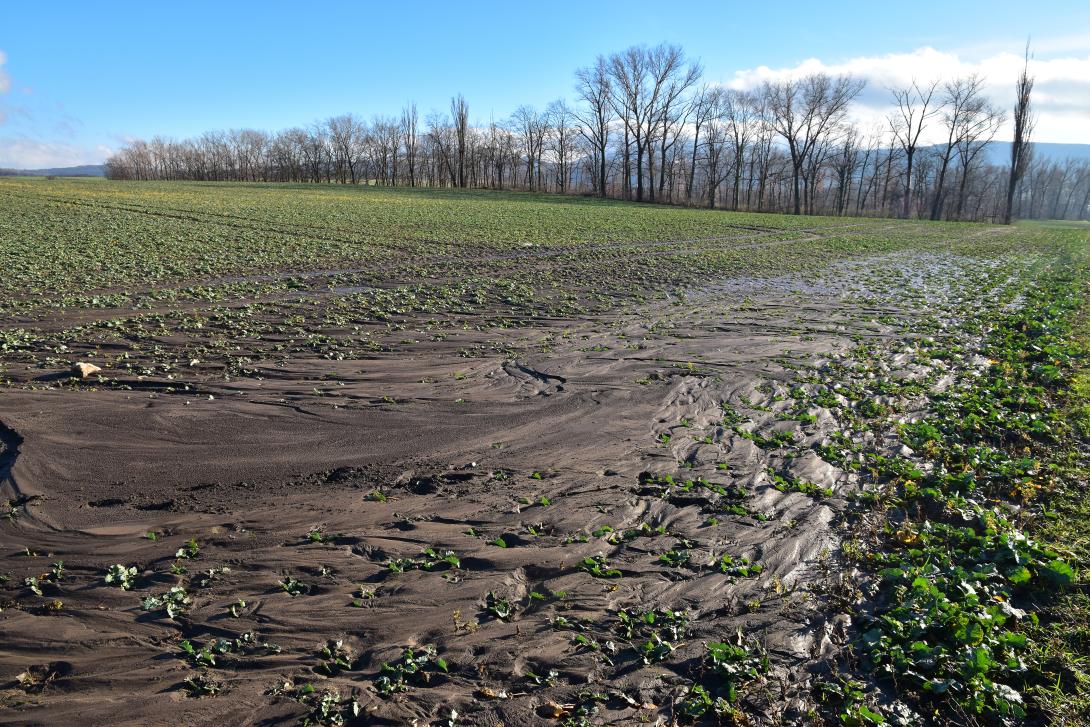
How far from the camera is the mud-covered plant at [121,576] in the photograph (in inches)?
171

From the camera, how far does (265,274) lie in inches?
655

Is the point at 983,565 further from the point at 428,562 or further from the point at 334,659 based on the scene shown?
the point at 334,659

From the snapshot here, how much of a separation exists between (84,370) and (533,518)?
6.56 metres

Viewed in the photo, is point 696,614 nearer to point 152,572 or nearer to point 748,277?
point 152,572

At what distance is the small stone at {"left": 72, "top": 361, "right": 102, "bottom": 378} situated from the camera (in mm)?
8180

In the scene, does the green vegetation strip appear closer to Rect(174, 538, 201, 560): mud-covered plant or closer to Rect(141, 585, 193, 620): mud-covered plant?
Rect(141, 585, 193, 620): mud-covered plant

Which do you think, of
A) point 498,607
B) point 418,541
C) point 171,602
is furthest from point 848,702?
point 171,602

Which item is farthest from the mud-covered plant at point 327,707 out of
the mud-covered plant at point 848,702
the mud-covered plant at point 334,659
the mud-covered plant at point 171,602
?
the mud-covered plant at point 848,702

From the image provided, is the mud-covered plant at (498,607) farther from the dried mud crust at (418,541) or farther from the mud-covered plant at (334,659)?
the mud-covered plant at (334,659)

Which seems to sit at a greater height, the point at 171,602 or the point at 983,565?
the point at 983,565

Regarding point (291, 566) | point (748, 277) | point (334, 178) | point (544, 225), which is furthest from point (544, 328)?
point (334, 178)

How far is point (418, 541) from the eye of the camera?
5000 mm

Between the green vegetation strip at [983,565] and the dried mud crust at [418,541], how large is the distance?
431mm

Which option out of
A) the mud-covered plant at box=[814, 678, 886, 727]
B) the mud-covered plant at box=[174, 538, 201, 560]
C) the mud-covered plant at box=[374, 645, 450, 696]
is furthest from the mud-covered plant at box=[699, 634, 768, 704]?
the mud-covered plant at box=[174, 538, 201, 560]
